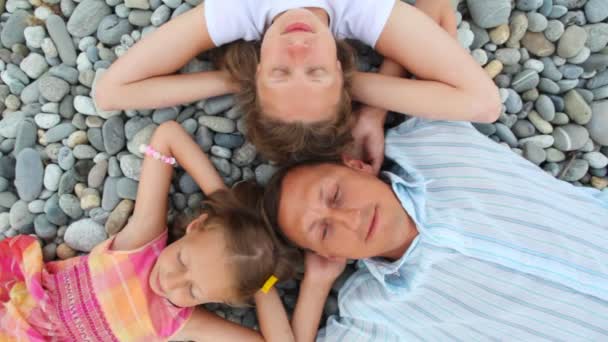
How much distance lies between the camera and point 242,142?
2.03m

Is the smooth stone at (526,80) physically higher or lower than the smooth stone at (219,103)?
higher

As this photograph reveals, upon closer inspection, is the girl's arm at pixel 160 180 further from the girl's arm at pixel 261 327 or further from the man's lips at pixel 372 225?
the man's lips at pixel 372 225

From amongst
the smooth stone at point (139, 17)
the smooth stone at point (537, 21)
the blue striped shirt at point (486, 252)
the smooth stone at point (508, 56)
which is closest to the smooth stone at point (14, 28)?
the smooth stone at point (139, 17)

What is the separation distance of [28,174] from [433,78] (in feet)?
4.94

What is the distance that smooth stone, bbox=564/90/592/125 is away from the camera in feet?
6.83

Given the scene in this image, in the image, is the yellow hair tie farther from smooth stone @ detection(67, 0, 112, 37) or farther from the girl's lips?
smooth stone @ detection(67, 0, 112, 37)

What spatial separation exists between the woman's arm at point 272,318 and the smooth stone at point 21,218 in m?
0.89

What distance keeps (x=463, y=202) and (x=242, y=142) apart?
82 cm

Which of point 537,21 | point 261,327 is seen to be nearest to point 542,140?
point 537,21

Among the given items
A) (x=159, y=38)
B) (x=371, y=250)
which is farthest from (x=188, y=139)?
(x=371, y=250)

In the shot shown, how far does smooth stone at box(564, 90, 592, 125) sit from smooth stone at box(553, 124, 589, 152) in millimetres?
31

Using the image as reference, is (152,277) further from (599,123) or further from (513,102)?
(599,123)

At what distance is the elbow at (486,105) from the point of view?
1.80m

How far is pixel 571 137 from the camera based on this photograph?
2.09 meters
